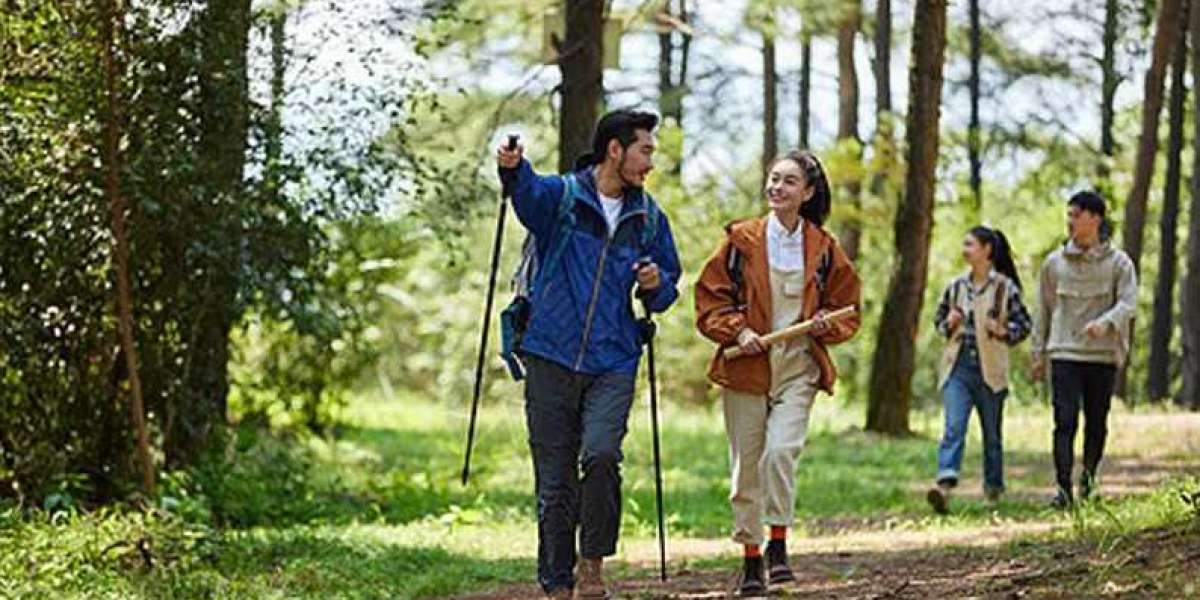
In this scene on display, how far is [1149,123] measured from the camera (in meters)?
27.9

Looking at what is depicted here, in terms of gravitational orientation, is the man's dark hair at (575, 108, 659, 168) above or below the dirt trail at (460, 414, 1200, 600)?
above

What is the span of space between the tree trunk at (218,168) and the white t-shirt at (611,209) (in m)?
4.42

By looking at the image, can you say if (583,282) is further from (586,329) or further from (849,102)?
(849,102)

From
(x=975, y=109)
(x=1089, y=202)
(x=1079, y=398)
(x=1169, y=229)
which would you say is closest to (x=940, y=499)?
(x=1079, y=398)

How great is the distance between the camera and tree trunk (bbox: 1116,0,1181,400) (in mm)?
26750

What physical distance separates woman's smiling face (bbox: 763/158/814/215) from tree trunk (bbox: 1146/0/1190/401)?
65.9 ft

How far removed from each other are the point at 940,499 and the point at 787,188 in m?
4.87

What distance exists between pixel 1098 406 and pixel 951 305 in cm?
171

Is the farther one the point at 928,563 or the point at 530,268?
the point at 928,563

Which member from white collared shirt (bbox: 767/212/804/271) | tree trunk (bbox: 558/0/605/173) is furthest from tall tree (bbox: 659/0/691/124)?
white collared shirt (bbox: 767/212/804/271)

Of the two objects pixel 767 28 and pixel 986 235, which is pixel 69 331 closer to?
pixel 986 235

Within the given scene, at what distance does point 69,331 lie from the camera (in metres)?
12.7

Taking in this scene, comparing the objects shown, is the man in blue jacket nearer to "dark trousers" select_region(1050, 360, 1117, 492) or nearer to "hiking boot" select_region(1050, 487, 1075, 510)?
"dark trousers" select_region(1050, 360, 1117, 492)

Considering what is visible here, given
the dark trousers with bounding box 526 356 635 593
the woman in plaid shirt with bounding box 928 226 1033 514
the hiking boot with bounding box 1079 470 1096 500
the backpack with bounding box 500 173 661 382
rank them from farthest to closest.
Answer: the woman in plaid shirt with bounding box 928 226 1033 514
the hiking boot with bounding box 1079 470 1096 500
the backpack with bounding box 500 173 661 382
the dark trousers with bounding box 526 356 635 593
